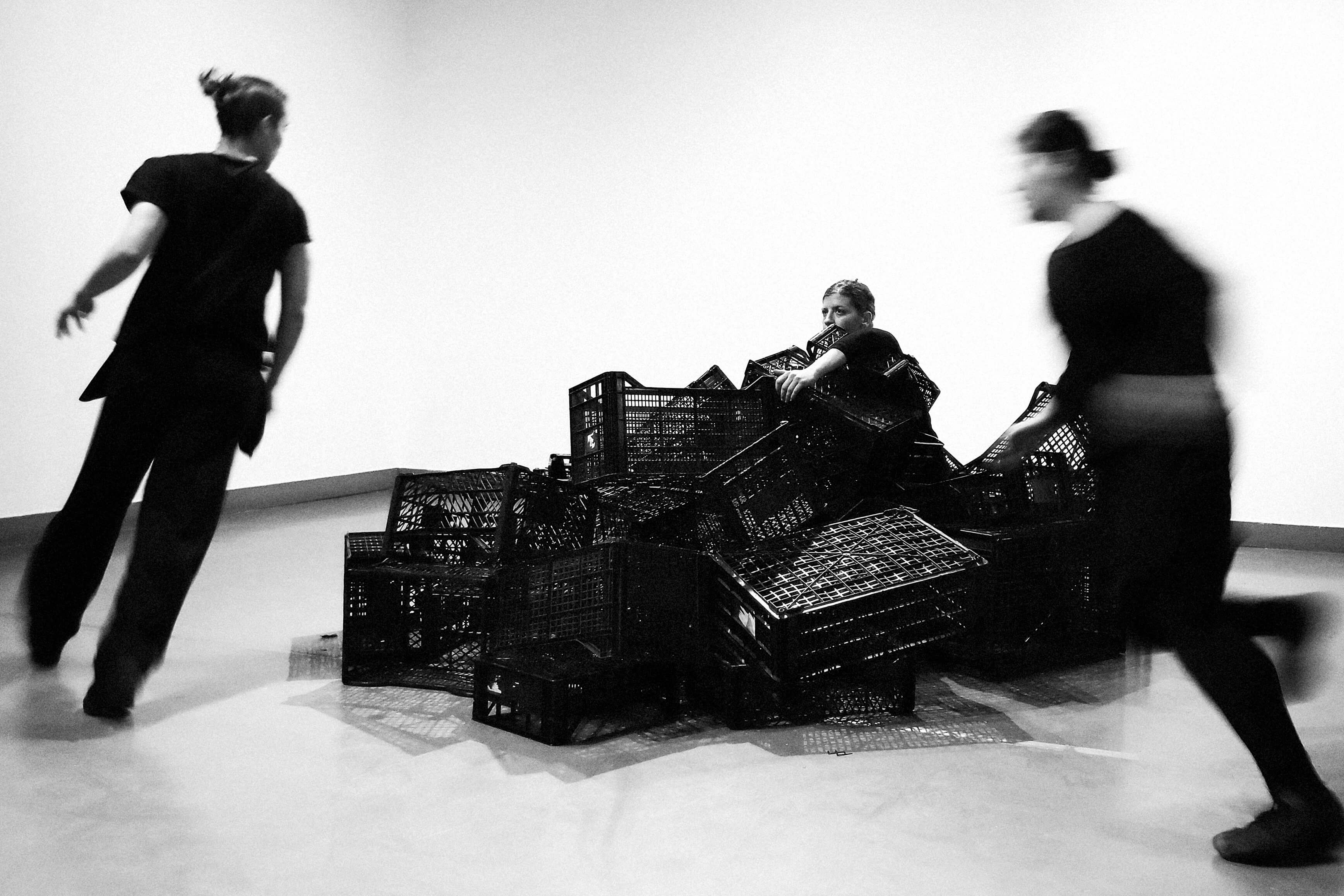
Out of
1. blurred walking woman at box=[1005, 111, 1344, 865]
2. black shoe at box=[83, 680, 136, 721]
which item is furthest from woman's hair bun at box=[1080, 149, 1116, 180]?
black shoe at box=[83, 680, 136, 721]

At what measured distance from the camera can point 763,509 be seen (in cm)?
331

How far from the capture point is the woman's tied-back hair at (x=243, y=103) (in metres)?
2.96

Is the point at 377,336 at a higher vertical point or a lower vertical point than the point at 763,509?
higher

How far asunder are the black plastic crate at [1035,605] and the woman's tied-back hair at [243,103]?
253cm

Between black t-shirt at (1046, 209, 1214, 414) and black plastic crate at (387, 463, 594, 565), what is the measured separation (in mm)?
Answer: 1799

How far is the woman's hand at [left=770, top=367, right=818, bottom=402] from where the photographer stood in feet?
11.3

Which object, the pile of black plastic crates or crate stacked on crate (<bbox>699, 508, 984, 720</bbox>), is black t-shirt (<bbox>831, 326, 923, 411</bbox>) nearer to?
the pile of black plastic crates

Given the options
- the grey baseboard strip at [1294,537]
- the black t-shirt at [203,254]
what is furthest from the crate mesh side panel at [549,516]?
the grey baseboard strip at [1294,537]

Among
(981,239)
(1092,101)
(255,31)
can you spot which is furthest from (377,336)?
(1092,101)

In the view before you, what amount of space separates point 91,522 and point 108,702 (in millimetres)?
575

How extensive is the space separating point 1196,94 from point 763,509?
4.59 meters

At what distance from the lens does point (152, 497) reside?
9.52ft

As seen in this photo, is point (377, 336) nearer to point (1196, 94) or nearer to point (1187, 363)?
point (1196, 94)

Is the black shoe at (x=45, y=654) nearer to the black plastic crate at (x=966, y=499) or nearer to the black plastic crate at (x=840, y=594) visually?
the black plastic crate at (x=840, y=594)
